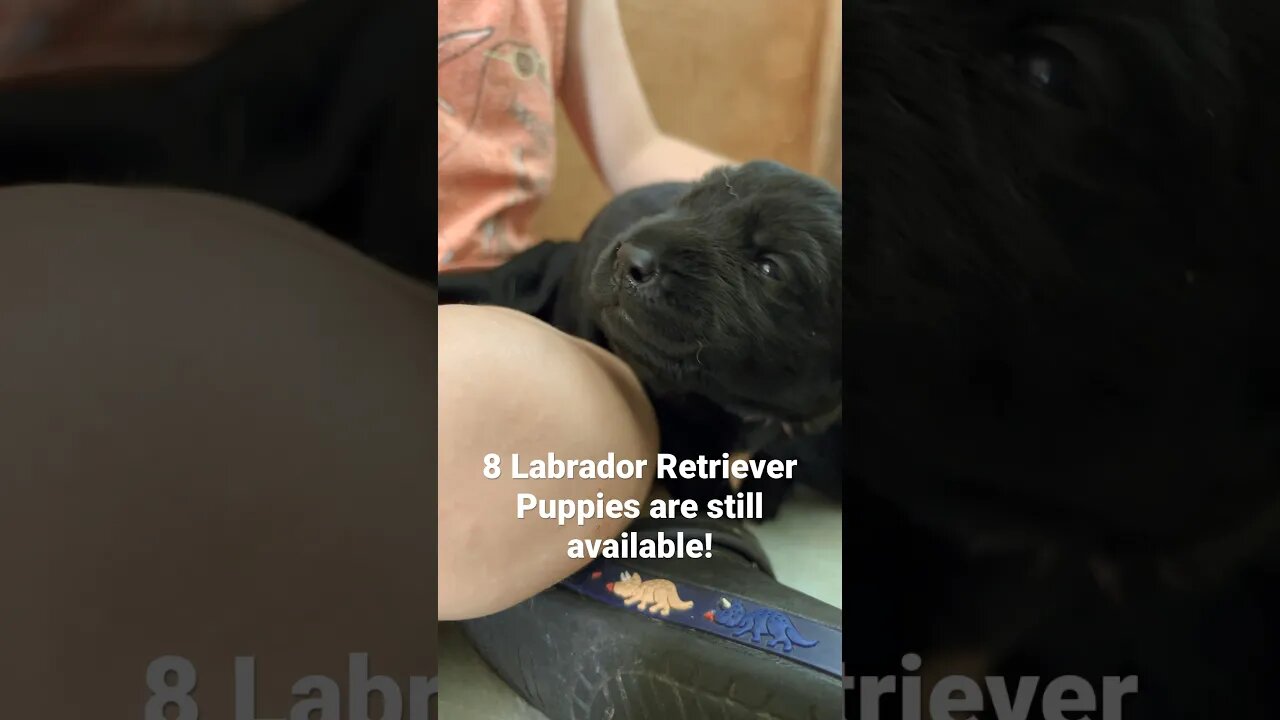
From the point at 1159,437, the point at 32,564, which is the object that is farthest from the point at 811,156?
the point at 32,564

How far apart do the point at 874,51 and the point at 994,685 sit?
28cm

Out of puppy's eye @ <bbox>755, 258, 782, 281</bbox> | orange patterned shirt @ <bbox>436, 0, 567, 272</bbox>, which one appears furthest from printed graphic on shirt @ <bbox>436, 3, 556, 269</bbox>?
puppy's eye @ <bbox>755, 258, 782, 281</bbox>

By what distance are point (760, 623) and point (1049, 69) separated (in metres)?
0.26

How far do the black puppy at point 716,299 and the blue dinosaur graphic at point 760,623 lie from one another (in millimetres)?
51

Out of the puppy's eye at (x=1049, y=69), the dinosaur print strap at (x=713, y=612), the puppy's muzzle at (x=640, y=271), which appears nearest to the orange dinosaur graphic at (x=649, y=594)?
the dinosaur print strap at (x=713, y=612)

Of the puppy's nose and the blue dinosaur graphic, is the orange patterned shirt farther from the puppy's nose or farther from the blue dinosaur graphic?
→ the blue dinosaur graphic

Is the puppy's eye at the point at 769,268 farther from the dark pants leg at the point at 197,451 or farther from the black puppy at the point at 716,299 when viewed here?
the dark pants leg at the point at 197,451

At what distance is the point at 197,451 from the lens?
30cm

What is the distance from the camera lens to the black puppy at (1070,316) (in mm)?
343

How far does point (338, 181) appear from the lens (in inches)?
12.9

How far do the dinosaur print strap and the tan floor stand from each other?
0.02m

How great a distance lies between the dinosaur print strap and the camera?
13.8 inches

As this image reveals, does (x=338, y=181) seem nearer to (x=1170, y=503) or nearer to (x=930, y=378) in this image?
(x=930, y=378)

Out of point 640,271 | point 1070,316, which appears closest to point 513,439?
point 640,271
